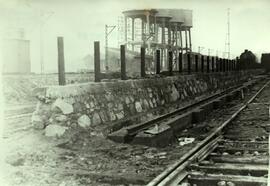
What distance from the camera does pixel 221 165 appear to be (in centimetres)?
502

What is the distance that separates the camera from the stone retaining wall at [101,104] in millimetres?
6273

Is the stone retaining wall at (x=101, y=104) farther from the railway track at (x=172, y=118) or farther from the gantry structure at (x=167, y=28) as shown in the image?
the gantry structure at (x=167, y=28)

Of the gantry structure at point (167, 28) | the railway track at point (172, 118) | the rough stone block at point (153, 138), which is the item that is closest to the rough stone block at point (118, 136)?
the railway track at point (172, 118)

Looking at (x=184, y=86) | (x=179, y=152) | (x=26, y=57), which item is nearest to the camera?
(x=179, y=152)

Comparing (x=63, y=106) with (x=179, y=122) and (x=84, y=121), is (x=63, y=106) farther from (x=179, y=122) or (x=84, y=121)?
(x=179, y=122)

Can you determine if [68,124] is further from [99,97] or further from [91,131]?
[99,97]

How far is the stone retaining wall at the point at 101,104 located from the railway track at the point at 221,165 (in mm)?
1802

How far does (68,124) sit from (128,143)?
3.07 feet

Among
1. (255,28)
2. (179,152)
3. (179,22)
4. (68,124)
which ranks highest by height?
(179,22)

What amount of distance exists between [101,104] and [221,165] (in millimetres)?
2798

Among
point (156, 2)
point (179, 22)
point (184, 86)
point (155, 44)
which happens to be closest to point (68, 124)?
point (156, 2)

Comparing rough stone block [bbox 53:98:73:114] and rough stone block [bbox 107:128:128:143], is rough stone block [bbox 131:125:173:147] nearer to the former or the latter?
rough stone block [bbox 107:128:128:143]

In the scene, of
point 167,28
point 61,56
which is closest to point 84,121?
point 61,56

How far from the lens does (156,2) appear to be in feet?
17.1
